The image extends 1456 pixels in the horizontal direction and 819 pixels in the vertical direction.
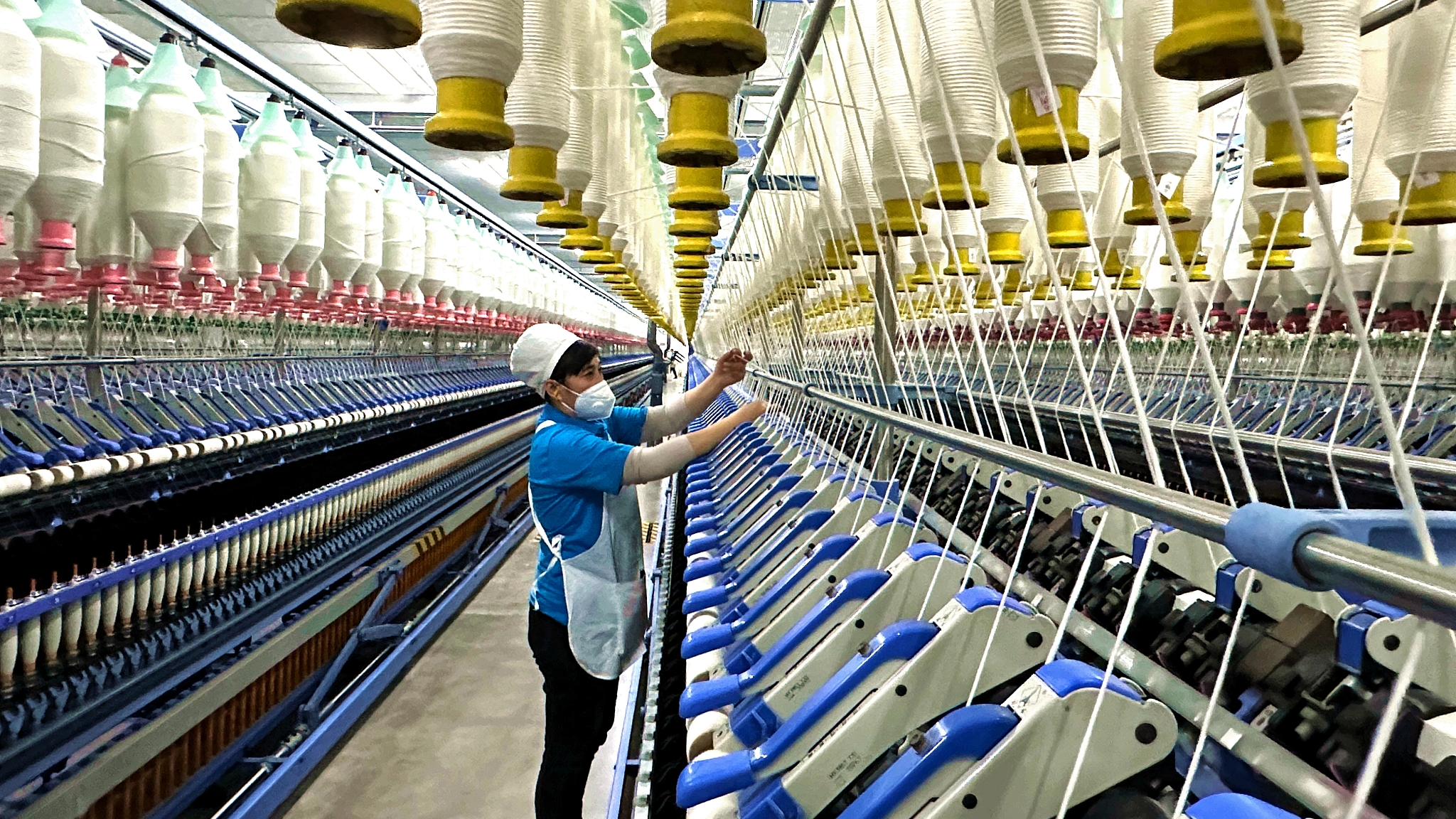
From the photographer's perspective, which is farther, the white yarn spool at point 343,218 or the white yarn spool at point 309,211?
the white yarn spool at point 343,218

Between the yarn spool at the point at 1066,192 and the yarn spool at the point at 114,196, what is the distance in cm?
212

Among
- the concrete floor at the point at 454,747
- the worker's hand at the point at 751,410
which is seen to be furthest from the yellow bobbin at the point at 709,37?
the concrete floor at the point at 454,747

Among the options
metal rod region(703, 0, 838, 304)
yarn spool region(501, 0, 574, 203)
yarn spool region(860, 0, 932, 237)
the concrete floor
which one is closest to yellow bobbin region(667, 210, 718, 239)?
metal rod region(703, 0, 838, 304)

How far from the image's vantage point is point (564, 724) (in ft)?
9.61

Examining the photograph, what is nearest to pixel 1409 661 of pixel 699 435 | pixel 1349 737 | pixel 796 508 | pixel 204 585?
pixel 1349 737

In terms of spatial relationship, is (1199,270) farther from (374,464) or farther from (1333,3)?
(374,464)

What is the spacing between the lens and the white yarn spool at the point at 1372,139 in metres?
2.34

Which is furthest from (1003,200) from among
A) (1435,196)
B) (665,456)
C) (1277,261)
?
(1277,261)

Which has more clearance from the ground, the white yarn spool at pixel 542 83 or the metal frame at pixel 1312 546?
the white yarn spool at pixel 542 83

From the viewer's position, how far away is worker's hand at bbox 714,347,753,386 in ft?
12.2

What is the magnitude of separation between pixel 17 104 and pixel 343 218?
5.31 feet

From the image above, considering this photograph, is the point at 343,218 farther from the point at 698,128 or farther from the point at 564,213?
the point at 698,128

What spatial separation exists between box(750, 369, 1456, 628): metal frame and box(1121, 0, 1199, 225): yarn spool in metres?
0.62

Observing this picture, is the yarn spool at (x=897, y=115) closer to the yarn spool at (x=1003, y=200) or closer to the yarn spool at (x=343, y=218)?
the yarn spool at (x=1003, y=200)
